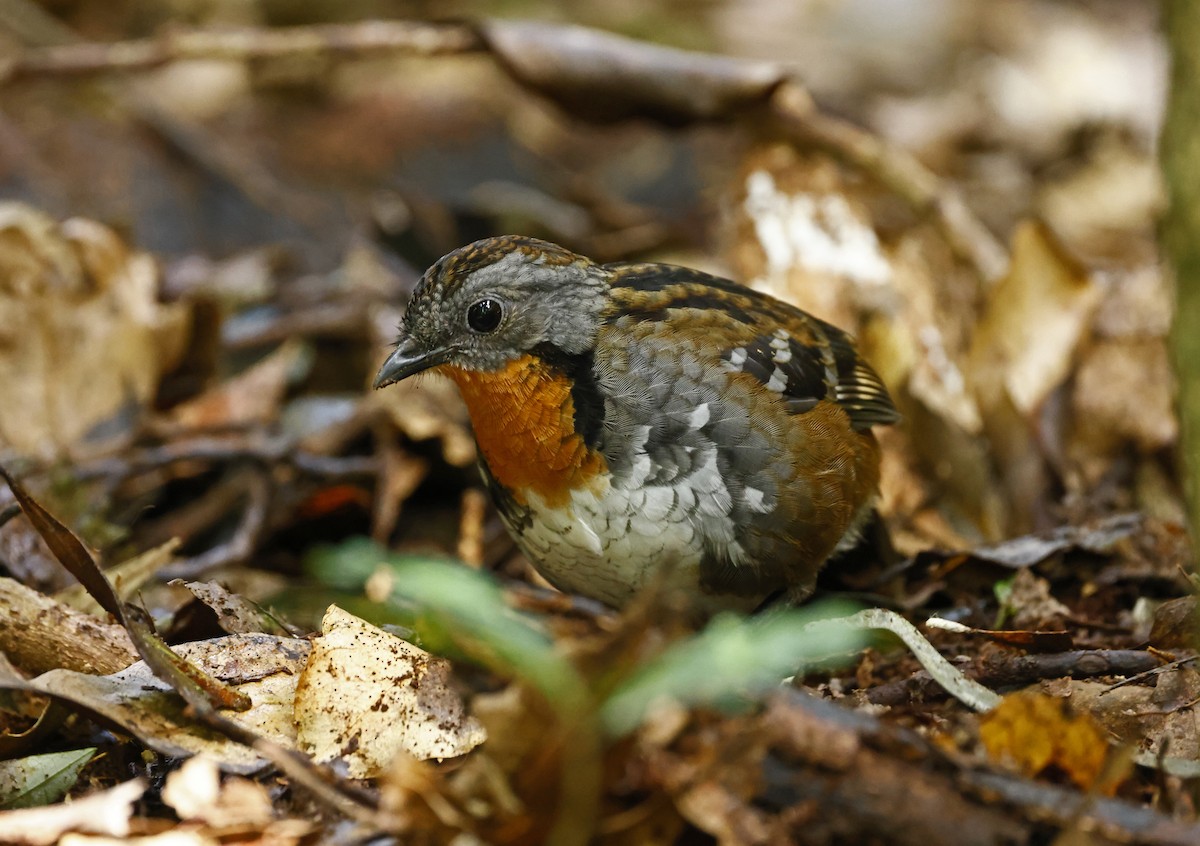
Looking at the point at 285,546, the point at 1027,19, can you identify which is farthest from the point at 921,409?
the point at 1027,19

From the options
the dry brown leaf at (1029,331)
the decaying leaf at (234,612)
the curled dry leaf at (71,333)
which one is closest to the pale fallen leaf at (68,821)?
the decaying leaf at (234,612)

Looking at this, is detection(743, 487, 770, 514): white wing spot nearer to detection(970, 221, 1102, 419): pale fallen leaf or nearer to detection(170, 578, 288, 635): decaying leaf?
detection(170, 578, 288, 635): decaying leaf

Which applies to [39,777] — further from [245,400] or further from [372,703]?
[245,400]

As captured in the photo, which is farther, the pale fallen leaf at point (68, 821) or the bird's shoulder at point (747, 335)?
the bird's shoulder at point (747, 335)

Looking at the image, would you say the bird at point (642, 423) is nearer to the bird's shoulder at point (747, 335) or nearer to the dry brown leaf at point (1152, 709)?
the bird's shoulder at point (747, 335)

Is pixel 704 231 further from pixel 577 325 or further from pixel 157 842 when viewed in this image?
pixel 157 842

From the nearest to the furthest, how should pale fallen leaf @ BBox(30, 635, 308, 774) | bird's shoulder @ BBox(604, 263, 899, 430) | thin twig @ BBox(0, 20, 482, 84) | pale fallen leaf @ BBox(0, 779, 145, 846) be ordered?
1. pale fallen leaf @ BBox(0, 779, 145, 846)
2. pale fallen leaf @ BBox(30, 635, 308, 774)
3. bird's shoulder @ BBox(604, 263, 899, 430)
4. thin twig @ BBox(0, 20, 482, 84)

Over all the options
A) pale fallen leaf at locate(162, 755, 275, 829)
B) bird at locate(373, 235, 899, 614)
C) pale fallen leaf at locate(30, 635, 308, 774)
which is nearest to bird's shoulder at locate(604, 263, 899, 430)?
bird at locate(373, 235, 899, 614)

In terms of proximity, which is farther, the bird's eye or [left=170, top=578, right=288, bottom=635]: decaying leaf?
the bird's eye
